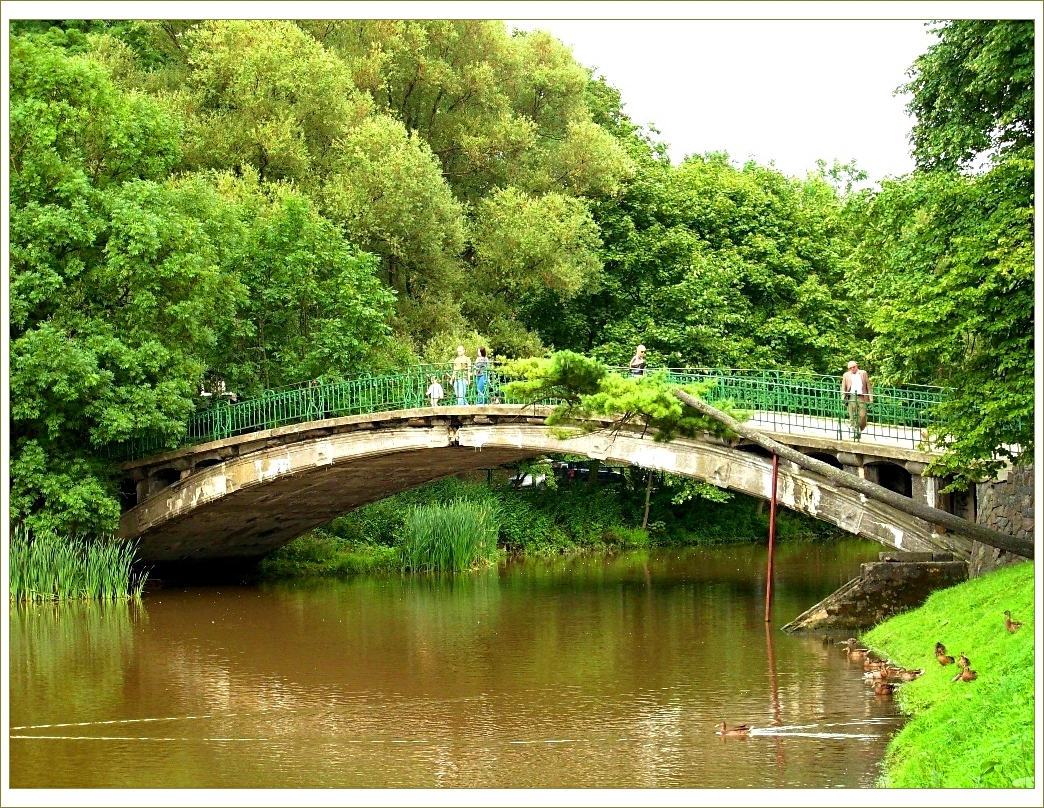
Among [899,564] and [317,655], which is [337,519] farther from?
[899,564]

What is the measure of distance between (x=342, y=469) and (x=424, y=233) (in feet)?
21.9

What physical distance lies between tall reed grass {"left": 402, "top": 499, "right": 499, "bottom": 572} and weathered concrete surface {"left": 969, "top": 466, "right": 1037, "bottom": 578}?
1330cm

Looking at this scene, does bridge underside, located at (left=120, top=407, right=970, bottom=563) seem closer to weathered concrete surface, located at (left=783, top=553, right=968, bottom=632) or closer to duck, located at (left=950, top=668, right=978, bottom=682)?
weathered concrete surface, located at (left=783, top=553, right=968, bottom=632)

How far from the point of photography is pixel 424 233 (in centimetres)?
3153

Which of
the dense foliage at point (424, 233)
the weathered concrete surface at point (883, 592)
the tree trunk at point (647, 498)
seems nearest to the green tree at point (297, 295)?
the dense foliage at point (424, 233)

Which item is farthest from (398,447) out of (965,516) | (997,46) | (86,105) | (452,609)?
(997,46)

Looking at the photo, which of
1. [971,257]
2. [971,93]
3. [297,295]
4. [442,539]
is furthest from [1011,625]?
[297,295]

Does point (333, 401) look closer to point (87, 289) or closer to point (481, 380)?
point (481, 380)

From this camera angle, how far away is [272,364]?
29.7 meters

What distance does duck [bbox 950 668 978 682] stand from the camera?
13.4m

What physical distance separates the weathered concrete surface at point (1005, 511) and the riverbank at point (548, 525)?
14.6 metres

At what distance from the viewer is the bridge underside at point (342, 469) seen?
22172 mm

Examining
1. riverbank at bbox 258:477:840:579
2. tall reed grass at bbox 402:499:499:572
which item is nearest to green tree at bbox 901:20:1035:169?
tall reed grass at bbox 402:499:499:572

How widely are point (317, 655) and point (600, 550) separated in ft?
56.5
